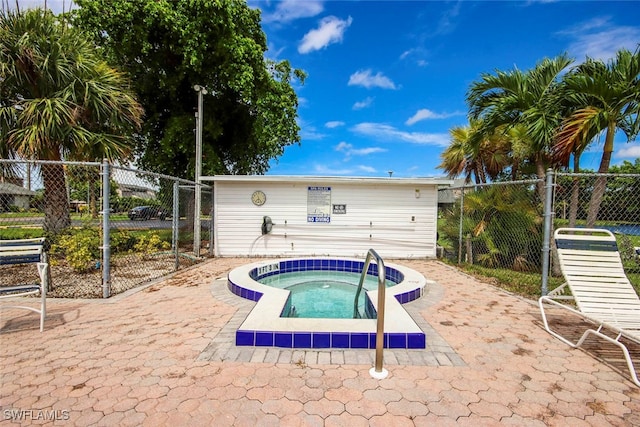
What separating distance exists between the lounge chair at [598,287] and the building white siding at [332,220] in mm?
4945

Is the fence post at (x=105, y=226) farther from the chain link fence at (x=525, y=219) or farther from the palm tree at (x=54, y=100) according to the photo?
the chain link fence at (x=525, y=219)

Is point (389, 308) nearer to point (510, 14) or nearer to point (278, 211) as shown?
point (278, 211)

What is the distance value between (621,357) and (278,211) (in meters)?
7.44

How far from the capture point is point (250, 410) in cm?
202

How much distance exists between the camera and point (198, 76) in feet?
36.4

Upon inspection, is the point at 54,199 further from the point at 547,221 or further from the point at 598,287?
the point at 598,287

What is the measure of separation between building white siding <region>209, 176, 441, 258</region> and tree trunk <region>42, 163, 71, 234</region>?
356 centimetres

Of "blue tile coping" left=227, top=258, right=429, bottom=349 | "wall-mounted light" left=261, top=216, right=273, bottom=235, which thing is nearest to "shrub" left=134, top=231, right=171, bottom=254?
"wall-mounted light" left=261, top=216, right=273, bottom=235

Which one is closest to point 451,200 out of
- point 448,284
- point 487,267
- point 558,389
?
point 487,267

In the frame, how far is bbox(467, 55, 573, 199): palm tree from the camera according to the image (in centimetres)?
579

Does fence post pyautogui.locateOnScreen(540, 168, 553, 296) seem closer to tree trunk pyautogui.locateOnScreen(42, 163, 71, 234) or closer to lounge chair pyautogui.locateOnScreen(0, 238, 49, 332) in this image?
lounge chair pyautogui.locateOnScreen(0, 238, 49, 332)

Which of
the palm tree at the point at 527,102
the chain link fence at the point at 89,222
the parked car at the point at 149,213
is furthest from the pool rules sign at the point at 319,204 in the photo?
the palm tree at the point at 527,102

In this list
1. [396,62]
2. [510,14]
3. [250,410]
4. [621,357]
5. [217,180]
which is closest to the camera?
[250,410]

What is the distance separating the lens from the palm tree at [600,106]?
16.3ft
